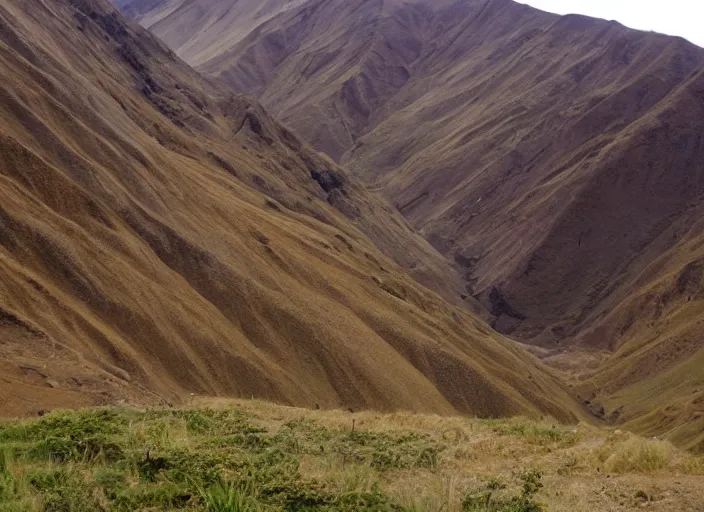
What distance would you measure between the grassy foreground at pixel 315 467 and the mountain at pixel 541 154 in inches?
886

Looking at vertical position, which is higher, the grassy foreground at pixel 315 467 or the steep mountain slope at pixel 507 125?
the steep mountain slope at pixel 507 125

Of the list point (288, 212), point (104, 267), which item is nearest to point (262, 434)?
point (104, 267)

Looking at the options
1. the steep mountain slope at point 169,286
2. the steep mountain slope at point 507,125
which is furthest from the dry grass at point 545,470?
the steep mountain slope at point 507,125

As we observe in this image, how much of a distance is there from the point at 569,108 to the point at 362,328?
2973 inches

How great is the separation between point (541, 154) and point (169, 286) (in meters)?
76.0

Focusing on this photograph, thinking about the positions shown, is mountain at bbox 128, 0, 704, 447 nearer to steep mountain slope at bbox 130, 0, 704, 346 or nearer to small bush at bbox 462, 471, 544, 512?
steep mountain slope at bbox 130, 0, 704, 346

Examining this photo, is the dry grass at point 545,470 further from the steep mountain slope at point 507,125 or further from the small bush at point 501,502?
the steep mountain slope at point 507,125

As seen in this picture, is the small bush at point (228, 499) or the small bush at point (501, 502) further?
the small bush at point (501, 502)

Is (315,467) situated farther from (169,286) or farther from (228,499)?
(169,286)

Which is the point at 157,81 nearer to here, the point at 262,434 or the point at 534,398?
the point at 534,398

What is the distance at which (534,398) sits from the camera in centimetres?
4141

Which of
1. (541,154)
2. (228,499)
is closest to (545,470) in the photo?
(228,499)

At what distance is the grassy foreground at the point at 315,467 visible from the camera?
291 inches

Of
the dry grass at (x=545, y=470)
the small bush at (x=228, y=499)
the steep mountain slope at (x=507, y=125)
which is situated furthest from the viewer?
the steep mountain slope at (x=507, y=125)
